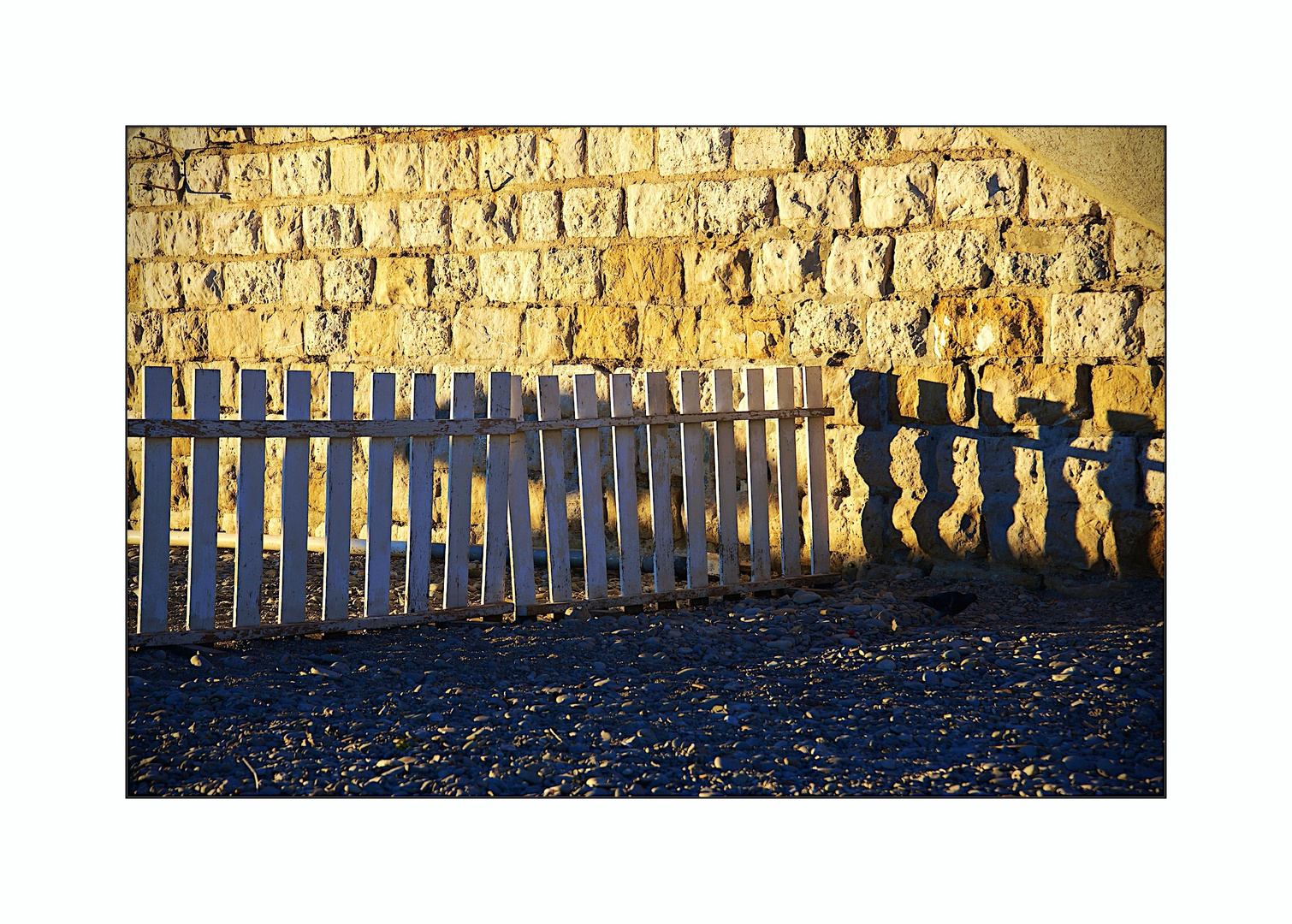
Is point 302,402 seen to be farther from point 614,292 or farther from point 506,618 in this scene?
point 614,292

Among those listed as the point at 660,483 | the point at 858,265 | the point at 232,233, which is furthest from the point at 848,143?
the point at 232,233

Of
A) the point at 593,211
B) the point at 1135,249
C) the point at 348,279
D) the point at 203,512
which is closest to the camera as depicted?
the point at 203,512

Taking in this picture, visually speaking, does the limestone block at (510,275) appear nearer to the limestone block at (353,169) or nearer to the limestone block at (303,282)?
the limestone block at (353,169)

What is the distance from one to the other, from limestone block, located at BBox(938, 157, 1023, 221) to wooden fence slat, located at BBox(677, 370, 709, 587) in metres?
1.45

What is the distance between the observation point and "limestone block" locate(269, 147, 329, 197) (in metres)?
6.86

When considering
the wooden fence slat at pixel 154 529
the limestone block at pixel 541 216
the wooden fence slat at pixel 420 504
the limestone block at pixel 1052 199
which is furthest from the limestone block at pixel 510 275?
the limestone block at pixel 1052 199

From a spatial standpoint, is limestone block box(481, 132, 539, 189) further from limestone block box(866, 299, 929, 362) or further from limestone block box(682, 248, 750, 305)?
limestone block box(866, 299, 929, 362)

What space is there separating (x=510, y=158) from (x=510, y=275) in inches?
25.9

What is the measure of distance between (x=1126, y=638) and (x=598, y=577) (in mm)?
2180

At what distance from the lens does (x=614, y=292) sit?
6023 mm

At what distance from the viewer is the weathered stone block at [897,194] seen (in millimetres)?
5215

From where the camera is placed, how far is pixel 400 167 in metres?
6.63

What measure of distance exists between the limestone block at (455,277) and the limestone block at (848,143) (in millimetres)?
2118

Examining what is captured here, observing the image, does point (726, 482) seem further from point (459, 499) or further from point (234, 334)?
point (234, 334)
